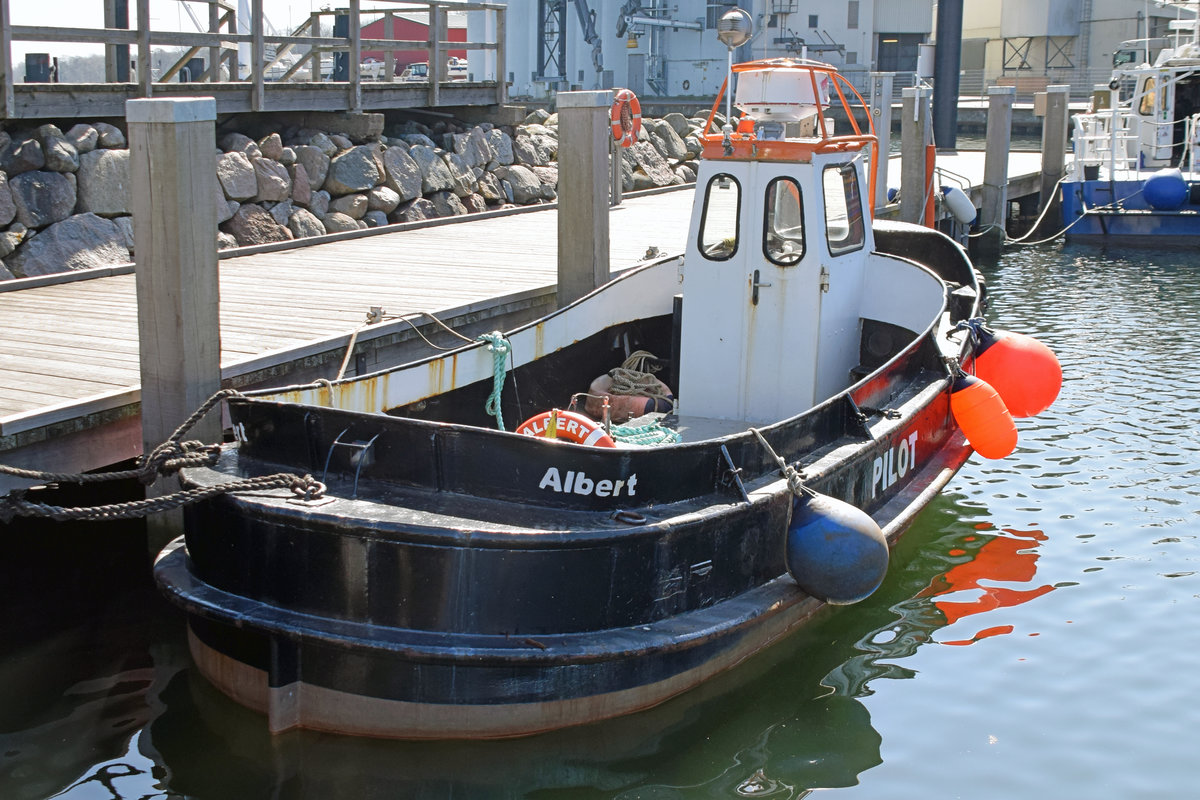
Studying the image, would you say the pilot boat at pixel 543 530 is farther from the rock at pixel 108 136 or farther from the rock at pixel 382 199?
the rock at pixel 382 199

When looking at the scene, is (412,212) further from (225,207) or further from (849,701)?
(849,701)

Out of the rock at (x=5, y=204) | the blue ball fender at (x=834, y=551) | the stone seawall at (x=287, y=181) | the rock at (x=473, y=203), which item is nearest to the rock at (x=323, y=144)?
the stone seawall at (x=287, y=181)

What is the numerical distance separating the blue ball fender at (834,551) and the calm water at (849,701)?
59cm

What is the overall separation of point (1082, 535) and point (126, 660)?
5343 mm

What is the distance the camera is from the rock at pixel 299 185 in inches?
484

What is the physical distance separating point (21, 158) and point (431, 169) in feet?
17.0

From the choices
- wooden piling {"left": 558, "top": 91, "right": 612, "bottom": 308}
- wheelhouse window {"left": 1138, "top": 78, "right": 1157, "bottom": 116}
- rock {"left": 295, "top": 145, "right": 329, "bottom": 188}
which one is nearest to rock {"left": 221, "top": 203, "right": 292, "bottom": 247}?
rock {"left": 295, "top": 145, "right": 329, "bottom": 188}

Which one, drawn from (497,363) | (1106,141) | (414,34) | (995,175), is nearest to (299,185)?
(497,363)

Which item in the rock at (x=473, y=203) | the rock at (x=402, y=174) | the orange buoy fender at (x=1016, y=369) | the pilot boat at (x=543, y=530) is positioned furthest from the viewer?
the rock at (x=473, y=203)

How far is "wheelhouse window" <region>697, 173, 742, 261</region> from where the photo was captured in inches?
269

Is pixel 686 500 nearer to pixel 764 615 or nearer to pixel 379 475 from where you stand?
pixel 764 615

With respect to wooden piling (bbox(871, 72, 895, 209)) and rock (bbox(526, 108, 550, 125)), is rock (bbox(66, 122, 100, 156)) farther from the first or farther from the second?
rock (bbox(526, 108, 550, 125))

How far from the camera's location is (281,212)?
12.0 meters

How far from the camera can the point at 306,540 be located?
465 centimetres
